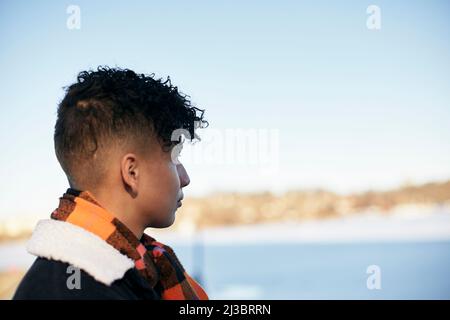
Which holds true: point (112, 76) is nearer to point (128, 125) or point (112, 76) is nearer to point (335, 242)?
point (128, 125)

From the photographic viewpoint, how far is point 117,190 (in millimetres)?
994

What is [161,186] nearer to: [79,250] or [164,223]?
[164,223]

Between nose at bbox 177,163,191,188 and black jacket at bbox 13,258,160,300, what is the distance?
10.5 inches

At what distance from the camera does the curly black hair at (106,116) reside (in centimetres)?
100

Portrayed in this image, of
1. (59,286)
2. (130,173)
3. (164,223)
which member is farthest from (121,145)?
(59,286)

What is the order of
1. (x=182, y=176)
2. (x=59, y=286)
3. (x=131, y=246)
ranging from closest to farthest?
1. (x=59, y=286)
2. (x=131, y=246)
3. (x=182, y=176)

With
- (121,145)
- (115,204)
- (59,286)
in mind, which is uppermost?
(121,145)

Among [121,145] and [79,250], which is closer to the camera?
[79,250]

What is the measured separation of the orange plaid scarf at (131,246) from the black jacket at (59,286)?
0.08 meters

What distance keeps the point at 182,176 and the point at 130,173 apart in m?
0.13

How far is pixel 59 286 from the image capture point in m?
0.82

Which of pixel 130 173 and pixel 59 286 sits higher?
pixel 130 173
